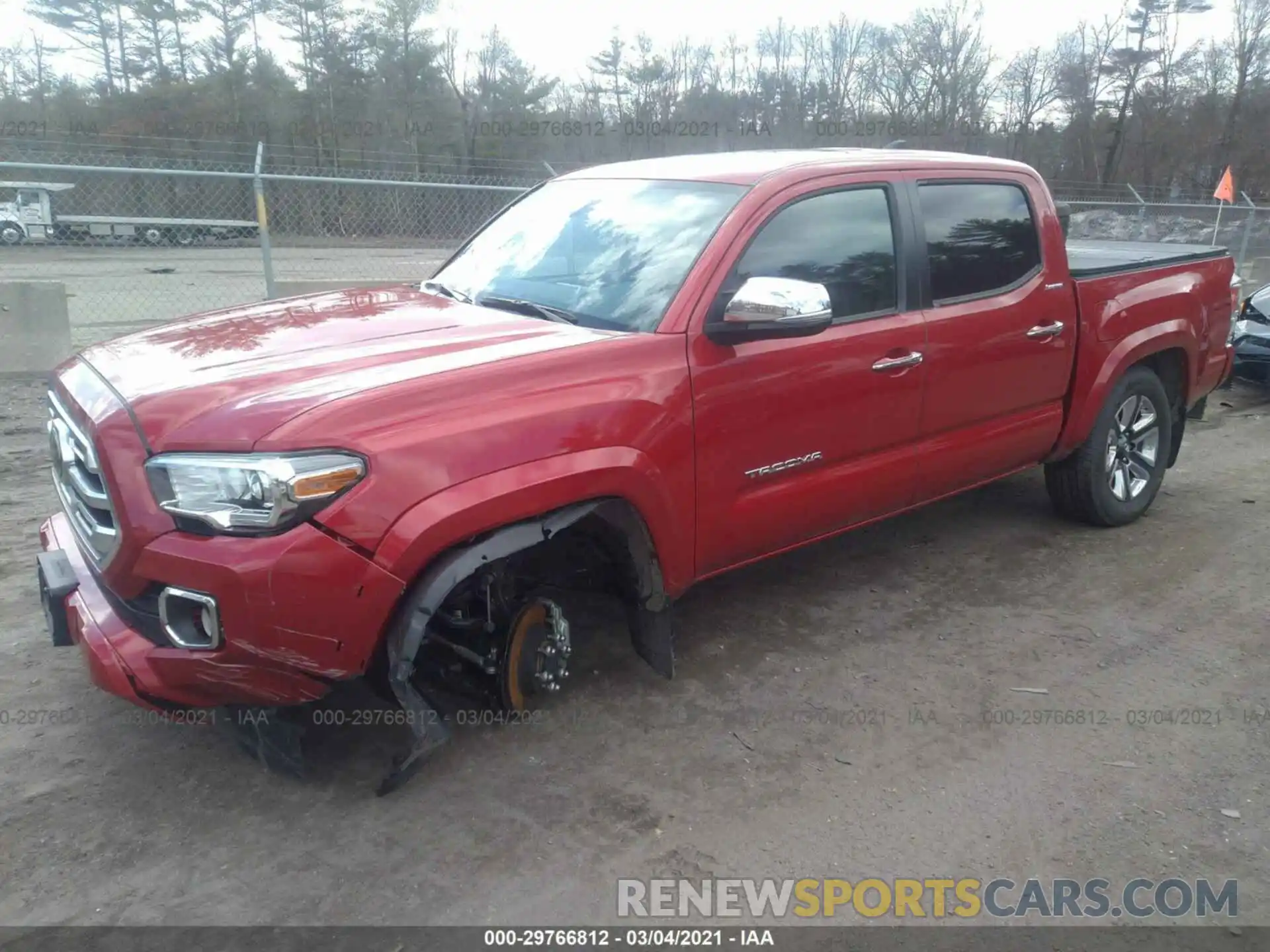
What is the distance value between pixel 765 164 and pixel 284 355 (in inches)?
78.9

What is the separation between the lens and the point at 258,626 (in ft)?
8.23

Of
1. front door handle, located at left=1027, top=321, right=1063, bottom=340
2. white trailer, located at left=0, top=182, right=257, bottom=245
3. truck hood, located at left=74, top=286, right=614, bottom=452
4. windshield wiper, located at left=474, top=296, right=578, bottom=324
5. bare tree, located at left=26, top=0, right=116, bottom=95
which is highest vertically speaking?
bare tree, located at left=26, top=0, right=116, bottom=95

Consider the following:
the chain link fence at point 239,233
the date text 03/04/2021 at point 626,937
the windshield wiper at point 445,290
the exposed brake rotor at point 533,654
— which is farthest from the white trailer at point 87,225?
the date text 03/04/2021 at point 626,937

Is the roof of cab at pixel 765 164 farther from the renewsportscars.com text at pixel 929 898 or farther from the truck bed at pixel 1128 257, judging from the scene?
the renewsportscars.com text at pixel 929 898

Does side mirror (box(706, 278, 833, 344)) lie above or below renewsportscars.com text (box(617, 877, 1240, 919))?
above

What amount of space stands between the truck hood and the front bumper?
30cm

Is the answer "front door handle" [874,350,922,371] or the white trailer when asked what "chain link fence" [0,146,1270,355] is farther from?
"front door handle" [874,350,922,371]

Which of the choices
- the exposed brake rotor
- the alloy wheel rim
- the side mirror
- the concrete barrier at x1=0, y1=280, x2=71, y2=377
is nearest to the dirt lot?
the exposed brake rotor

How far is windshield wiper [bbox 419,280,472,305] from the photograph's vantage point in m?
3.90

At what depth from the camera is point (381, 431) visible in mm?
2584

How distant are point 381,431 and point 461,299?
143cm

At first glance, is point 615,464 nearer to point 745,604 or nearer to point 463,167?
point 745,604

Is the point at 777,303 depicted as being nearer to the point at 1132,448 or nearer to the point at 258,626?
the point at 258,626

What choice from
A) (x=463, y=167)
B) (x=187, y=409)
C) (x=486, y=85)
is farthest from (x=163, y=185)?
(x=486, y=85)
